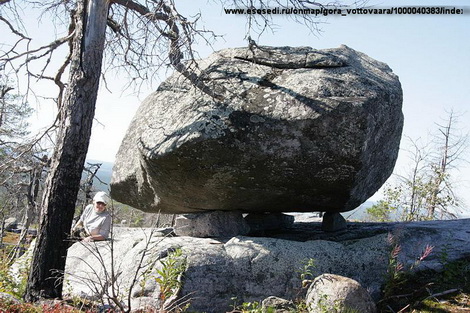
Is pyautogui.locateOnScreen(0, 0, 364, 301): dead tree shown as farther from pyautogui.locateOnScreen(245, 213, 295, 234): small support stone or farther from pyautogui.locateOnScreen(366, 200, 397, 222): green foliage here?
pyautogui.locateOnScreen(366, 200, 397, 222): green foliage

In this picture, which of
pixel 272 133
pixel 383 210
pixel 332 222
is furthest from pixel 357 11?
pixel 383 210

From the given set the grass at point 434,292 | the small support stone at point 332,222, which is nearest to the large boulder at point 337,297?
the grass at point 434,292

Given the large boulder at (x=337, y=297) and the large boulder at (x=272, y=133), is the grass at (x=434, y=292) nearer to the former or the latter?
the large boulder at (x=337, y=297)

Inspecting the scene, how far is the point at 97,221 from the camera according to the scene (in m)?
8.20

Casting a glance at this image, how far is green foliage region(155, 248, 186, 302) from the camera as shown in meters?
5.25

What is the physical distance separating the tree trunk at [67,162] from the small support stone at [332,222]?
4.89 m

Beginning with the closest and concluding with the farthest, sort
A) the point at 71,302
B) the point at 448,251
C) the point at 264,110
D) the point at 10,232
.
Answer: the point at 71,302 < the point at 264,110 < the point at 448,251 < the point at 10,232

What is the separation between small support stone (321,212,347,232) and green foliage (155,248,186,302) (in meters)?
3.54

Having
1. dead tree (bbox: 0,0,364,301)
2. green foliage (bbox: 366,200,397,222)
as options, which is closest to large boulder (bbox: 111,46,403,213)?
dead tree (bbox: 0,0,364,301)

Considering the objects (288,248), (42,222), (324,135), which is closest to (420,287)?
(288,248)

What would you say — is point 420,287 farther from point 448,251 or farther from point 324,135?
point 324,135

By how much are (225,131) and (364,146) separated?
6.92 ft

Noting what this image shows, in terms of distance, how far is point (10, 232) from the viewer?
30.4m

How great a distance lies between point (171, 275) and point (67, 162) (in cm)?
228
